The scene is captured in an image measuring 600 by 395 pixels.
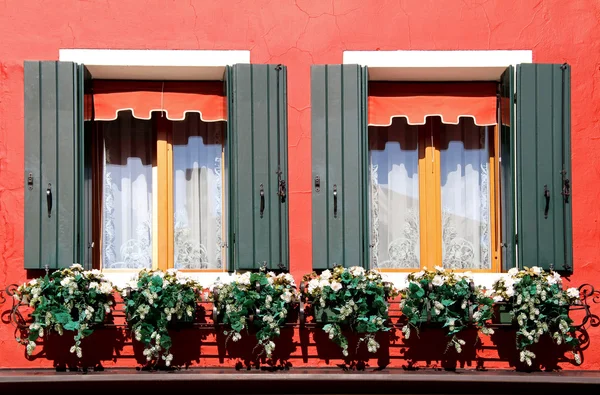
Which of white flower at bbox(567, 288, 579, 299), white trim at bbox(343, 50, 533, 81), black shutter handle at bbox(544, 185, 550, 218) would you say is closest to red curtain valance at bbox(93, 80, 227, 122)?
white trim at bbox(343, 50, 533, 81)

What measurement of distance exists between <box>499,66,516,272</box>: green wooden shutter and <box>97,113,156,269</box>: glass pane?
8.07 feet

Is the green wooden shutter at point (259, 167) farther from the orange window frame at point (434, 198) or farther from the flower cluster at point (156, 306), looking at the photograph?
the orange window frame at point (434, 198)

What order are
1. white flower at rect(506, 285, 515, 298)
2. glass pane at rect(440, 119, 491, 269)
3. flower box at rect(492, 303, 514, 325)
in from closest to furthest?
white flower at rect(506, 285, 515, 298), flower box at rect(492, 303, 514, 325), glass pane at rect(440, 119, 491, 269)

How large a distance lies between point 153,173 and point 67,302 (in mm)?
1181

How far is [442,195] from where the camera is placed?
7.42m

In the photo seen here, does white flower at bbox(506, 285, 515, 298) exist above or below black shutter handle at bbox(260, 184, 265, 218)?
below

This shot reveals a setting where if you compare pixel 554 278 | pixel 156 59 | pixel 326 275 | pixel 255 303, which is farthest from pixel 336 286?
pixel 156 59

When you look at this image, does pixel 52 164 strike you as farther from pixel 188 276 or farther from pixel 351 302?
pixel 351 302

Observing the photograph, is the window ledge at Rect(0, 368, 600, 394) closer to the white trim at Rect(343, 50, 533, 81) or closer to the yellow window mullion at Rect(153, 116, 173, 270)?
the yellow window mullion at Rect(153, 116, 173, 270)

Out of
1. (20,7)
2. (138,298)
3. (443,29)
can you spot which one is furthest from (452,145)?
(20,7)

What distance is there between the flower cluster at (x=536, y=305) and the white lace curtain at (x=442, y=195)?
1.79ft

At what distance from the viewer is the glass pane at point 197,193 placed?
7.31 m

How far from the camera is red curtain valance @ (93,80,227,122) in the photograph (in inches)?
286

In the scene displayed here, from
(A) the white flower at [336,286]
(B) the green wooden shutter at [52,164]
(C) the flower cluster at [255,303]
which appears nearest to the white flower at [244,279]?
(C) the flower cluster at [255,303]
